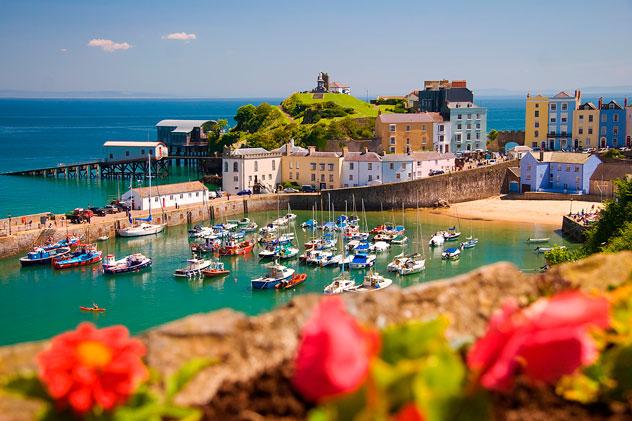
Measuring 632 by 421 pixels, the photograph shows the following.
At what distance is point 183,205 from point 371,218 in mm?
12429

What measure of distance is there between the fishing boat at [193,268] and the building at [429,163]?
24501mm

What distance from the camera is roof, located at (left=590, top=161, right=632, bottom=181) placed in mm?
54938

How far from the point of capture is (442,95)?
72875 mm

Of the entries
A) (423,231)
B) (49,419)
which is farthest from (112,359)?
(423,231)

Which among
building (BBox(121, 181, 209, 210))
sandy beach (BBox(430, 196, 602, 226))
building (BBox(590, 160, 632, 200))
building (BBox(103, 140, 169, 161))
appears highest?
building (BBox(103, 140, 169, 161))

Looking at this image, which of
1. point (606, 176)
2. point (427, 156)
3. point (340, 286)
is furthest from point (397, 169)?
point (340, 286)

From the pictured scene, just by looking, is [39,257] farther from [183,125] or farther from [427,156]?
[183,125]

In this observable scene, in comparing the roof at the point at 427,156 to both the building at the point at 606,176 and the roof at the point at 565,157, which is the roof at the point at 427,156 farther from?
the building at the point at 606,176

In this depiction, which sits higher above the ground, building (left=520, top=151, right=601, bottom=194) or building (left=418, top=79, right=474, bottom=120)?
building (left=418, top=79, right=474, bottom=120)

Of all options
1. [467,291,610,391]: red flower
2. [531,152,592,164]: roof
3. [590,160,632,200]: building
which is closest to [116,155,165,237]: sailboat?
[531,152,592,164]: roof

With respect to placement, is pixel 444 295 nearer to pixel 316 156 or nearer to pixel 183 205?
pixel 183 205

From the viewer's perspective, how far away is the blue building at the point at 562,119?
6750 cm

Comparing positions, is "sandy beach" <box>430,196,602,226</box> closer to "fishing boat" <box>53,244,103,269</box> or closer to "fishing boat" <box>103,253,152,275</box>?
"fishing boat" <box>103,253,152,275</box>

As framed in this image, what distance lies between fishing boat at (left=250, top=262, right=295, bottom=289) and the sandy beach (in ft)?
66.7
